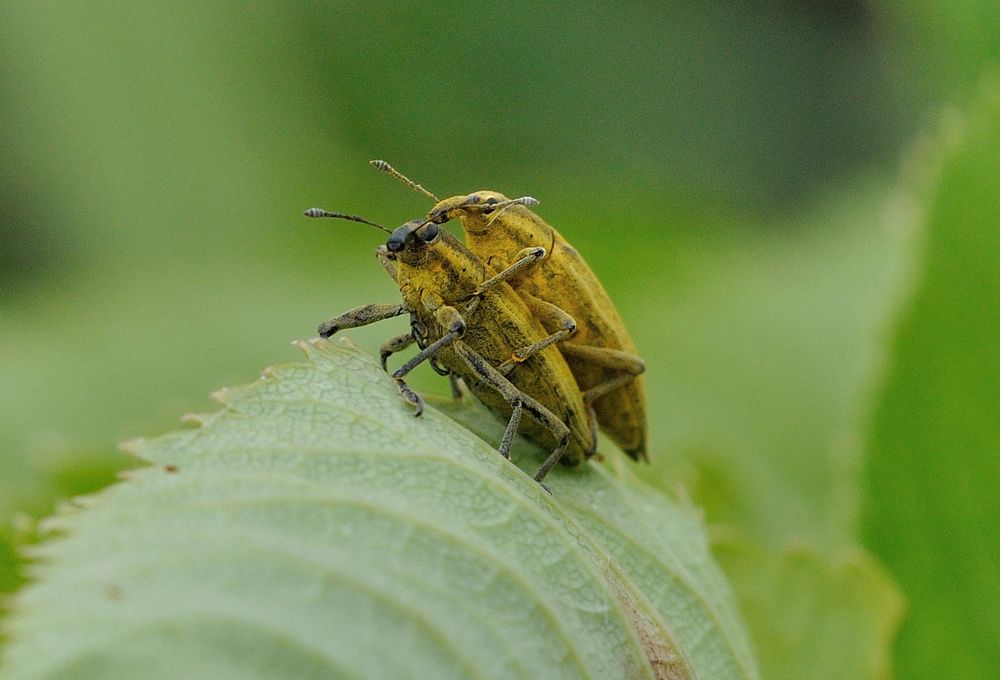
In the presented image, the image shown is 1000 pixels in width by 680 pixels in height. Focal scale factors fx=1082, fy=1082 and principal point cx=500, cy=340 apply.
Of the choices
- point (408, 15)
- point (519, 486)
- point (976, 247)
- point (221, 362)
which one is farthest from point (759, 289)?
point (519, 486)

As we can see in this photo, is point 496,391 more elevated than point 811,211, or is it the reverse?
point 811,211

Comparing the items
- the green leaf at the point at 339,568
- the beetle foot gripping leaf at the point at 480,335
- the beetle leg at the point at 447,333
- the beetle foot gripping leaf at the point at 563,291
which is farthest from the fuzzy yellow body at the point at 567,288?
the green leaf at the point at 339,568

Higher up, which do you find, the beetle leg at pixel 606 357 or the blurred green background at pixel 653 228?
the blurred green background at pixel 653 228

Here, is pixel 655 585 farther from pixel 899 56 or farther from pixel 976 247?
pixel 899 56

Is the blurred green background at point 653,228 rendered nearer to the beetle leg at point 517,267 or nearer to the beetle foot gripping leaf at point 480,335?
the beetle foot gripping leaf at point 480,335

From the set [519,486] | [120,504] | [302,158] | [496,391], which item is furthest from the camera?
[302,158]

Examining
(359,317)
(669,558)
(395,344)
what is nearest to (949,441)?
(669,558)

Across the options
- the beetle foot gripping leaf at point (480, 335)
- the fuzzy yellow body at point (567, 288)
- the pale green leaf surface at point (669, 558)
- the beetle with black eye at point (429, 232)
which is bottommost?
the pale green leaf surface at point (669, 558)
